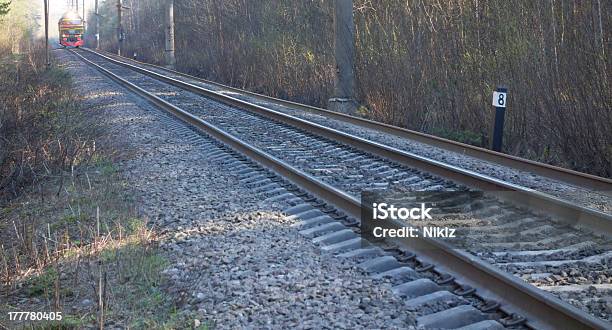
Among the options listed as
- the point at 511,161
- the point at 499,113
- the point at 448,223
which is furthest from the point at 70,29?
the point at 448,223

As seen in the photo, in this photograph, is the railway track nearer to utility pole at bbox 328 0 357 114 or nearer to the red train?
utility pole at bbox 328 0 357 114

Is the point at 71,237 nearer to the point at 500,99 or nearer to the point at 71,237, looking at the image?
the point at 71,237

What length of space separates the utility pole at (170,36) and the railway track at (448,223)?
28125 mm

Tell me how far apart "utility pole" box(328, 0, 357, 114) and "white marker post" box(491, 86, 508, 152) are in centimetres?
609

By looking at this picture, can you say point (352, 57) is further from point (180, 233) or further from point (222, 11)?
point (222, 11)

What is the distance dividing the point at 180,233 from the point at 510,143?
717cm

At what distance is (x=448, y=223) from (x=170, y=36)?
34.7 m

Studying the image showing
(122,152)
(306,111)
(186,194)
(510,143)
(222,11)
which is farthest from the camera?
(222,11)

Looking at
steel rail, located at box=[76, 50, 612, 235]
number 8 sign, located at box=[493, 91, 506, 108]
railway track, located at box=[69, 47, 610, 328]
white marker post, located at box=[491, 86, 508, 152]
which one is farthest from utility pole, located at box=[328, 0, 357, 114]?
number 8 sign, located at box=[493, 91, 506, 108]

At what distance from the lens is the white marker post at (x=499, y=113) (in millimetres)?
11180

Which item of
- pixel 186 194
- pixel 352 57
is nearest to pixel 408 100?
pixel 352 57

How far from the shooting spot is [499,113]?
36.9ft

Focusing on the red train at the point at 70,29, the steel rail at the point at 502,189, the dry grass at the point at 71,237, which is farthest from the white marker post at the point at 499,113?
the red train at the point at 70,29

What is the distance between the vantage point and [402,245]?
5.69 meters
